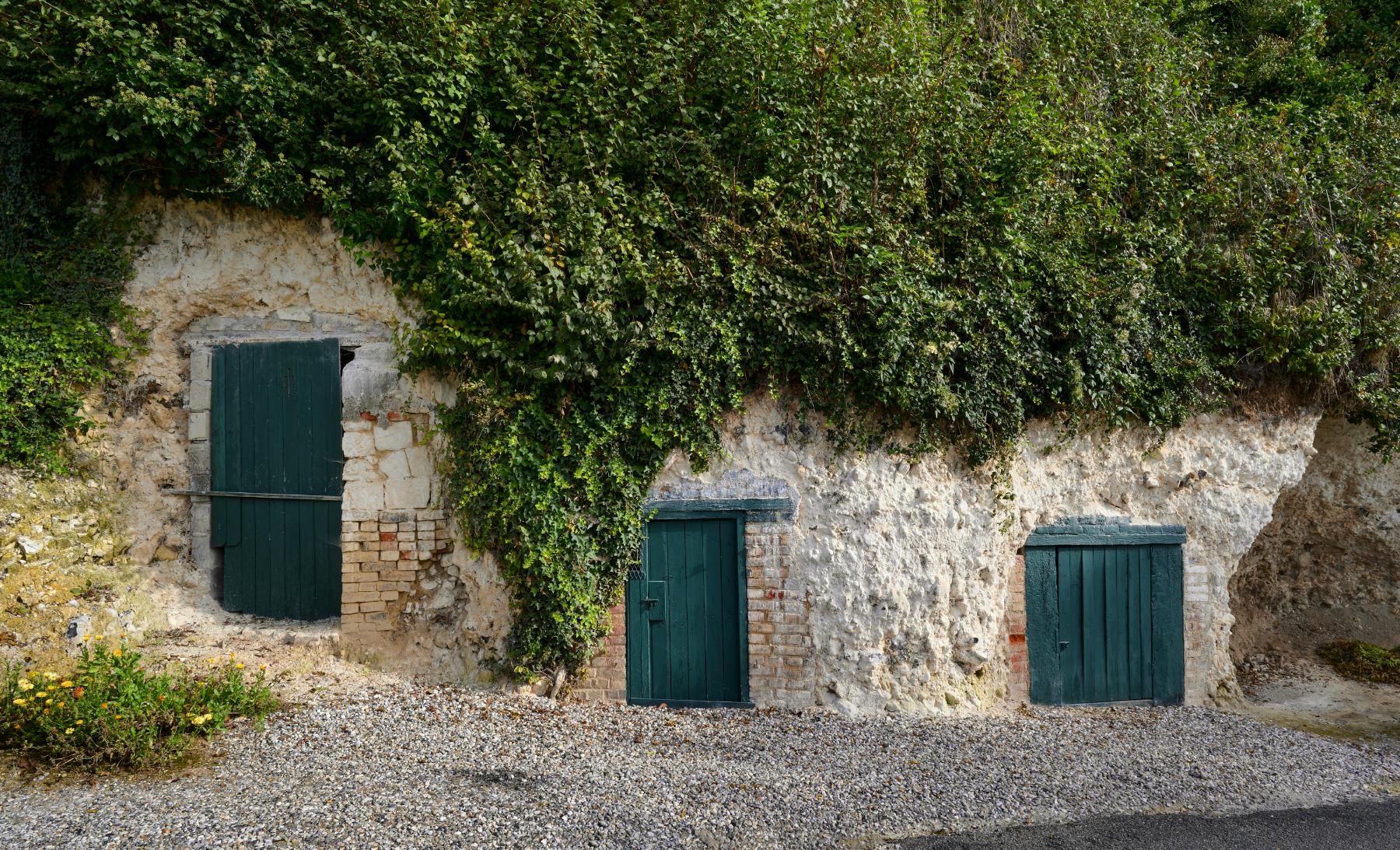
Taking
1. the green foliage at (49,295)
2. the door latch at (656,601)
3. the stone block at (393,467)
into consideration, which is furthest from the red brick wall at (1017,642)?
the green foliage at (49,295)

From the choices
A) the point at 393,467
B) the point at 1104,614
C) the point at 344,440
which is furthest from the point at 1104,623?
the point at 344,440

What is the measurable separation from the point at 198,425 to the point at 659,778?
5.27 meters

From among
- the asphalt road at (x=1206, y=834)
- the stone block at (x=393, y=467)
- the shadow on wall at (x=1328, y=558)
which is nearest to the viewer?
the asphalt road at (x=1206, y=834)

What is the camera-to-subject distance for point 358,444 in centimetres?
655

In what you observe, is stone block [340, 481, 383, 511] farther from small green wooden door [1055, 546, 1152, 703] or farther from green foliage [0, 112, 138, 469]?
small green wooden door [1055, 546, 1152, 703]

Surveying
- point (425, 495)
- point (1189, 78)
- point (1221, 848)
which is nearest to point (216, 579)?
point (425, 495)

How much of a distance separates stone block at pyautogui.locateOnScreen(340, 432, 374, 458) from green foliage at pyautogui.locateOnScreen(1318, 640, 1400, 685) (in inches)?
387

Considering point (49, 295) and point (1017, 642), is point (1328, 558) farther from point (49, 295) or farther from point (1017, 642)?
point (49, 295)

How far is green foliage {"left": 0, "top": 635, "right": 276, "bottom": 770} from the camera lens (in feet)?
14.7

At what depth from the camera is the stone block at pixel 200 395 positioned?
23.3 ft

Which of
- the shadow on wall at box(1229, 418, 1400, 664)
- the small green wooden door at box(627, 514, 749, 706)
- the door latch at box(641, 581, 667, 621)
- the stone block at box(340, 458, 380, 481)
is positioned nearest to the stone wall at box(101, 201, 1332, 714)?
the stone block at box(340, 458, 380, 481)

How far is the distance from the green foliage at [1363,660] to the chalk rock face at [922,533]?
2.25m

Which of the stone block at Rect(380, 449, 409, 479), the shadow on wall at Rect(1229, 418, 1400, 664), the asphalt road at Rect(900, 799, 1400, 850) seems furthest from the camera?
the shadow on wall at Rect(1229, 418, 1400, 664)

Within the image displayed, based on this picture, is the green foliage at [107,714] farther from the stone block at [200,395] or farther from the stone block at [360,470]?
the stone block at [200,395]
